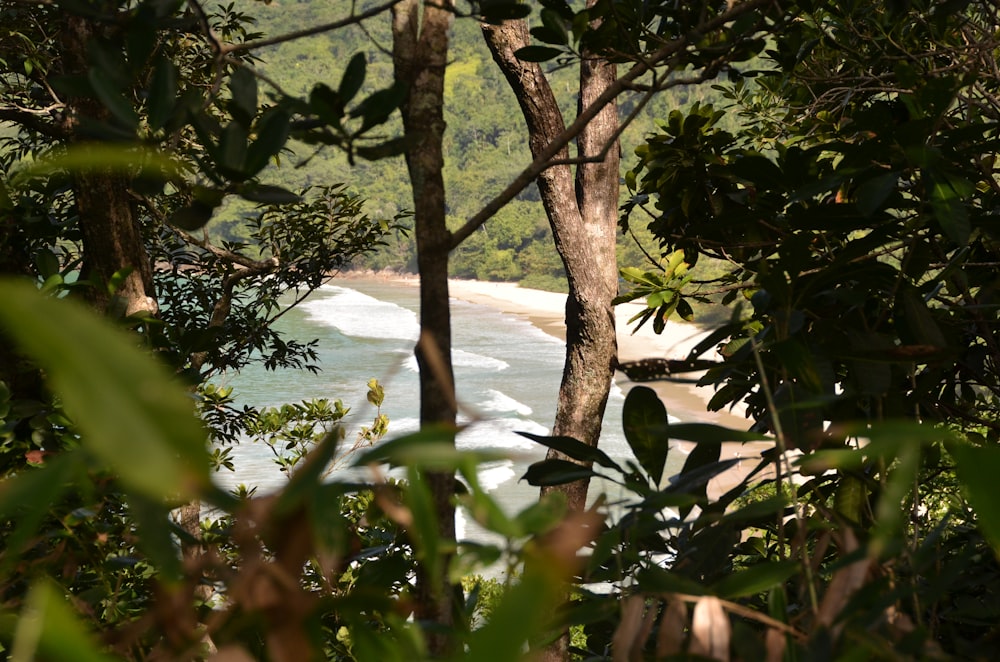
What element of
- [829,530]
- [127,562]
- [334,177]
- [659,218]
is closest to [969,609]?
[829,530]

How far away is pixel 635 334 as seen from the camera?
554 inches

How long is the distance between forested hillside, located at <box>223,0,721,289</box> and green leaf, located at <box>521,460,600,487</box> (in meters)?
31.0

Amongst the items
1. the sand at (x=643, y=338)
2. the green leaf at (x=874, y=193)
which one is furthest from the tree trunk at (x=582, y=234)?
the sand at (x=643, y=338)

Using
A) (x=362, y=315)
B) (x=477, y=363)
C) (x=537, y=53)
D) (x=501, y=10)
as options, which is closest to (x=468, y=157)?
(x=362, y=315)

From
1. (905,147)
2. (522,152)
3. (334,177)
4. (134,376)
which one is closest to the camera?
(134,376)

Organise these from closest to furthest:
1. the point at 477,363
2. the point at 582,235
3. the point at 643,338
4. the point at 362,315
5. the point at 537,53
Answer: the point at 537,53 → the point at 582,235 → the point at 477,363 → the point at 643,338 → the point at 362,315

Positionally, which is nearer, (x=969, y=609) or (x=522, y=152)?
(x=969, y=609)

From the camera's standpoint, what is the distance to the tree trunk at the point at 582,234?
9.42 feet

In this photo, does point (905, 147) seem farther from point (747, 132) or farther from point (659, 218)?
point (747, 132)

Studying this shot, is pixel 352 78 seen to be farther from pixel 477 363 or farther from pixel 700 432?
pixel 477 363

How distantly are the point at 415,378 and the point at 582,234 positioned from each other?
A: 17.5m

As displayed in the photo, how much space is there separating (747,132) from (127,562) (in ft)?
8.36

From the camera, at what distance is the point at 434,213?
0.64 meters

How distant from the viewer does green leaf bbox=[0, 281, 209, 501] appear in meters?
0.16
